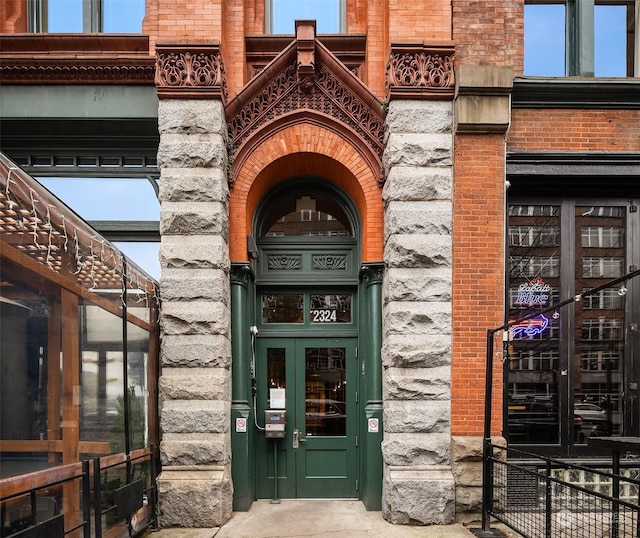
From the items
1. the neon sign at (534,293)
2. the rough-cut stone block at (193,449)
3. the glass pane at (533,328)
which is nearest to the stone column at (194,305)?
the rough-cut stone block at (193,449)

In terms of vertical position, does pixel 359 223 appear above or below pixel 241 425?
above

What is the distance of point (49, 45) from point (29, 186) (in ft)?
14.6

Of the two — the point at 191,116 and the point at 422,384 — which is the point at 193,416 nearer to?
the point at 422,384

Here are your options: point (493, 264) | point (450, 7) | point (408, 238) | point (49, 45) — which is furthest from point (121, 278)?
point (450, 7)

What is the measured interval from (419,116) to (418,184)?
98cm

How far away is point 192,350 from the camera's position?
20.9ft

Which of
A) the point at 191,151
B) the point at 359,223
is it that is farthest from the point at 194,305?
the point at 359,223

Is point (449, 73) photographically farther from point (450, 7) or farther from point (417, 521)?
point (417, 521)

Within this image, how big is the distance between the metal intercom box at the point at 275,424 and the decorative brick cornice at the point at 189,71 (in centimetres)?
462

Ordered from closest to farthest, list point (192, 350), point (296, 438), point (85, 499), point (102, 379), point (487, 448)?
point (85, 499) < point (102, 379) < point (487, 448) < point (192, 350) < point (296, 438)

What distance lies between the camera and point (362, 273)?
709 cm

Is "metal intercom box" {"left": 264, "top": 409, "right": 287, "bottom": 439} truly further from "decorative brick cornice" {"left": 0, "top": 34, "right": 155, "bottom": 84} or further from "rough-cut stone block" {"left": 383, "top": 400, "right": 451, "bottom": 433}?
"decorative brick cornice" {"left": 0, "top": 34, "right": 155, "bottom": 84}

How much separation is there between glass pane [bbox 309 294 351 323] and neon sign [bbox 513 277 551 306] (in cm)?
252

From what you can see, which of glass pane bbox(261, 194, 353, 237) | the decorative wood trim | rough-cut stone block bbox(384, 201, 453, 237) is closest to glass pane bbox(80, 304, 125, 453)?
the decorative wood trim
